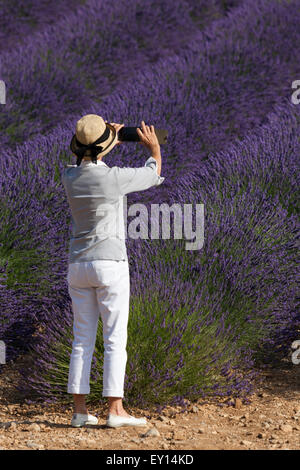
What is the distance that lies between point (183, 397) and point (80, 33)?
4.71m

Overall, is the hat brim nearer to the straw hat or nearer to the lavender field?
the straw hat

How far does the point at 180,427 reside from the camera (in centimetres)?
320

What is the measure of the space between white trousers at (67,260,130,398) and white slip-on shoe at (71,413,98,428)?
11 cm

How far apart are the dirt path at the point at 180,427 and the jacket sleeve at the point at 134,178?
985 mm

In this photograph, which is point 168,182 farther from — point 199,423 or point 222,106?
point 199,423

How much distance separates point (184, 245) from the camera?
3.90 m

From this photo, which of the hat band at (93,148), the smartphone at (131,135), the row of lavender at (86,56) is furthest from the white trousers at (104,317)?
the row of lavender at (86,56)

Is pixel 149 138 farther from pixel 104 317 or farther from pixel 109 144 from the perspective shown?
pixel 104 317

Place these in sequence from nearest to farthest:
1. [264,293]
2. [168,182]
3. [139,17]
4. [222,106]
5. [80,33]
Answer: [264,293], [168,182], [222,106], [80,33], [139,17]

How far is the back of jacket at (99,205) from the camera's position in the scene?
3.06 metres

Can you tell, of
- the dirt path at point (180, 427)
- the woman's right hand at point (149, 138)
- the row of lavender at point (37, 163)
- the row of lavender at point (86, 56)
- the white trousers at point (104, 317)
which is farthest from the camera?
the row of lavender at point (86, 56)

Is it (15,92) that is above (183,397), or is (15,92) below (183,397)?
above

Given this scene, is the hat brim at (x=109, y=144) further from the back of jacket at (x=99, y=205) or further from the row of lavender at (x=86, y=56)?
the row of lavender at (x=86, y=56)

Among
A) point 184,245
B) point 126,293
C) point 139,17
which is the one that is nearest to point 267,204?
point 184,245
